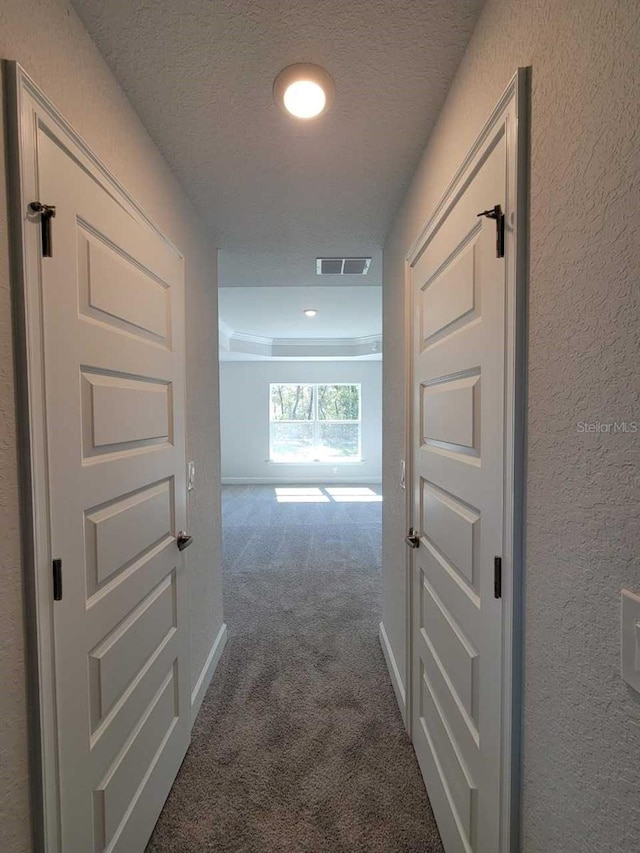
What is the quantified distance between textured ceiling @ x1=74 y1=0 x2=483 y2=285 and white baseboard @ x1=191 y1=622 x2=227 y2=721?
7.61 ft

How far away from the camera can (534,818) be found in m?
0.82

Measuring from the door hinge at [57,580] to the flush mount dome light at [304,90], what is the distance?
142cm

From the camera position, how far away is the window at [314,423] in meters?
8.43

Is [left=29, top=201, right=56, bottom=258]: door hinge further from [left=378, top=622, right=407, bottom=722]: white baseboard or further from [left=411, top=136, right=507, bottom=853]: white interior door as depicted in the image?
[left=378, top=622, right=407, bottom=722]: white baseboard

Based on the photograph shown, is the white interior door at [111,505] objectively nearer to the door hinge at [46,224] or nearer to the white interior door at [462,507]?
the door hinge at [46,224]

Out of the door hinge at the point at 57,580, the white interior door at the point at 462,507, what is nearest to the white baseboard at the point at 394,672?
the white interior door at the point at 462,507

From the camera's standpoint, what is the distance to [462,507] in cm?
120

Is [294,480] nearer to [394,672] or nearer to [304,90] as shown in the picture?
[394,672]

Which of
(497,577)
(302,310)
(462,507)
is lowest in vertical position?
(497,577)

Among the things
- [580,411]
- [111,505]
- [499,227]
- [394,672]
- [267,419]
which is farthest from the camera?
[267,419]

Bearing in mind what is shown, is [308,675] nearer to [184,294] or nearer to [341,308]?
[184,294]

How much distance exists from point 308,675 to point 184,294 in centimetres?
208

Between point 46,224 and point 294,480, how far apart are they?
770 centimetres

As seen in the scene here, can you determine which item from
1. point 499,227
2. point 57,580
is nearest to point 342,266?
point 499,227
